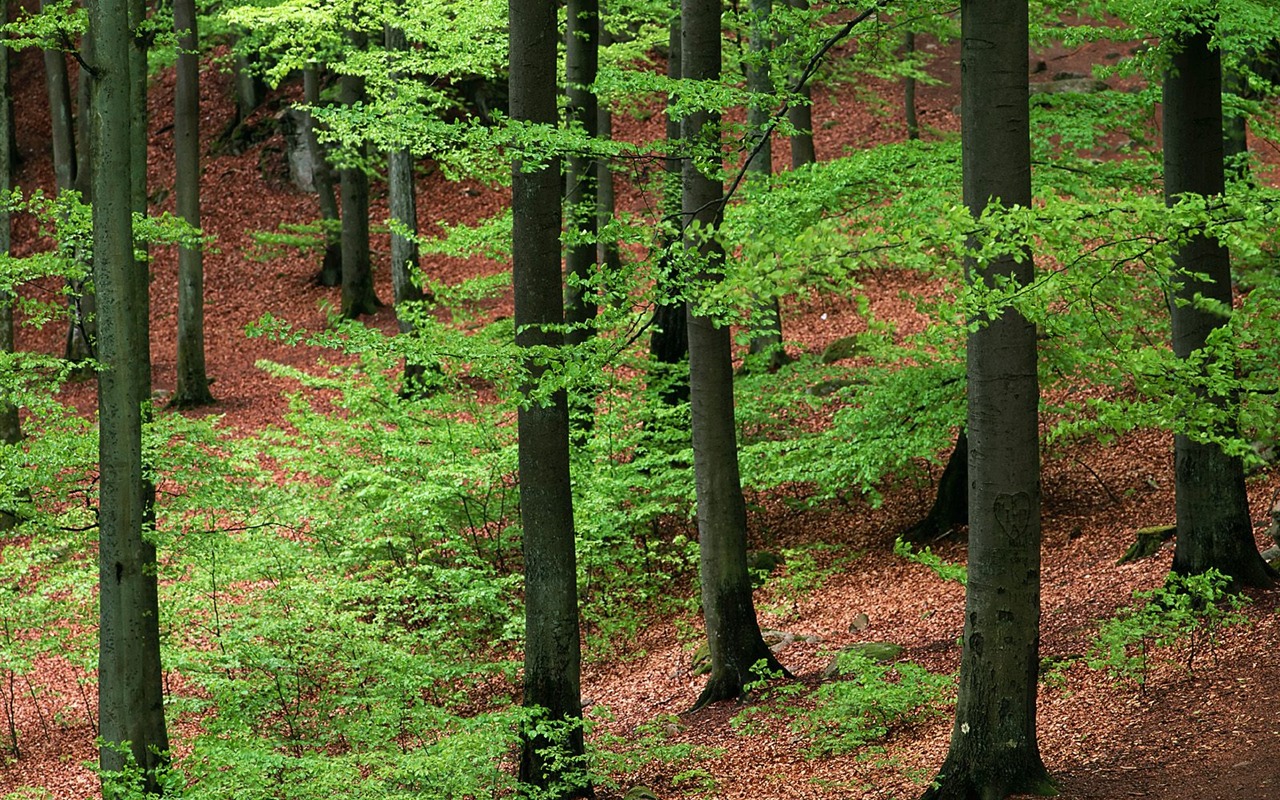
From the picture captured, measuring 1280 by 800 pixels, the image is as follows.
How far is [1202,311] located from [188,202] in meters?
13.9

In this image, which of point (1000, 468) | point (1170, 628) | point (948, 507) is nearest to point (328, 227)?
point (948, 507)

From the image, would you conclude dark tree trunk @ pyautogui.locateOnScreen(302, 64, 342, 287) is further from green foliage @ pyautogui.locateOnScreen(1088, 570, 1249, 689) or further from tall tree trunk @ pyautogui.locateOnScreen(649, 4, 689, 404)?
green foliage @ pyautogui.locateOnScreen(1088, 570, 1249, 689)

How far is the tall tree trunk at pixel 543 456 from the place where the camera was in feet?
23.7

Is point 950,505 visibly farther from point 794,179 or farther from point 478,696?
point 478,696

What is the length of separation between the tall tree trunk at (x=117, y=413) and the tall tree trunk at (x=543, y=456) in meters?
2.30

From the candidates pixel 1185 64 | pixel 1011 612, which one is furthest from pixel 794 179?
pixel 1011 612

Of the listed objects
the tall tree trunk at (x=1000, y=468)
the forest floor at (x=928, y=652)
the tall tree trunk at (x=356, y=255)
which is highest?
the tall tree trunk at (x=356, y=255)

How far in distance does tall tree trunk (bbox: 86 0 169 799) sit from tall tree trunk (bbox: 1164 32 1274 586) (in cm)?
688

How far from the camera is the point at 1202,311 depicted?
320 inches

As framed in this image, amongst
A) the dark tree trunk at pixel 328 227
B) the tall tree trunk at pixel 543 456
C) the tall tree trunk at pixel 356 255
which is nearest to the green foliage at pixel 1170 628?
the tall tree trunk at pixel 543 456

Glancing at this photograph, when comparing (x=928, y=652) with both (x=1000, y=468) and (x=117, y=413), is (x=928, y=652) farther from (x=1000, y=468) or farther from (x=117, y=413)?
(x=117, y=413)

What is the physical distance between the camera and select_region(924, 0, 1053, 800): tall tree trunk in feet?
18.4

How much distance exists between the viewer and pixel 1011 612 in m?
5.77

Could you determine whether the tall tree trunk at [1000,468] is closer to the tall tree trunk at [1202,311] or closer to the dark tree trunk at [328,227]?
the tall tree trunk at [1202,311]
